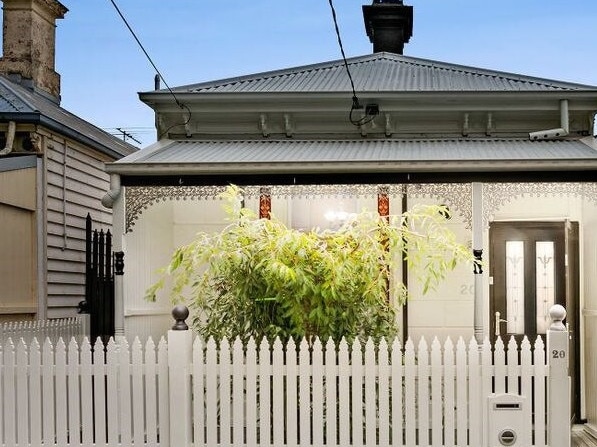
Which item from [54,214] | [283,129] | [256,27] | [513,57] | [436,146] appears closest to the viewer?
[436,146]

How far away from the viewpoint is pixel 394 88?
11.8 meters

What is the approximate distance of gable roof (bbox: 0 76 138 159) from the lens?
1215 cm

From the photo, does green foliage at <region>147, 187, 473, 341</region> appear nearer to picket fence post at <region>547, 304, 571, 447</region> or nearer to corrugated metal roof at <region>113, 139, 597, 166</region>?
corrugated metal roof at <region>113, 139, 597, 166</region>

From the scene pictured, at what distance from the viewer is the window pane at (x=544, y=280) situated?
11594mm

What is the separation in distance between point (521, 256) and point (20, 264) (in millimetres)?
6602

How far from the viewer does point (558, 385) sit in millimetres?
7840

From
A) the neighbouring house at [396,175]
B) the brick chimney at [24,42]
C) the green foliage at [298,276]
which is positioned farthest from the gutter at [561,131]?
the brick chimney at [24,42]

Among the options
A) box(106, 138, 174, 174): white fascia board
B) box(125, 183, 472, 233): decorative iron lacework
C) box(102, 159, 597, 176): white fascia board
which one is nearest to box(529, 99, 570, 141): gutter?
box(102, 159, 597, 176): white fascia board

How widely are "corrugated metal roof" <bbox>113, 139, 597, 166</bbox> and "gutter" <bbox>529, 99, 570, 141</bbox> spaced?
A: 0.31 ft

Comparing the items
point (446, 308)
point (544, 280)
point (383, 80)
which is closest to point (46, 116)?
point (383, 80)

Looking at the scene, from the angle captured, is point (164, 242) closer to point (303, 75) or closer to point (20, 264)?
point (20, 264)

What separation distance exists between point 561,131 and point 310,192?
3.28 m

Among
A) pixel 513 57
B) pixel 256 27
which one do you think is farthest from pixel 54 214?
pixel 256 27

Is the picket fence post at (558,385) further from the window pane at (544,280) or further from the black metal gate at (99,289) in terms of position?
the black metal gate at (99,289)
